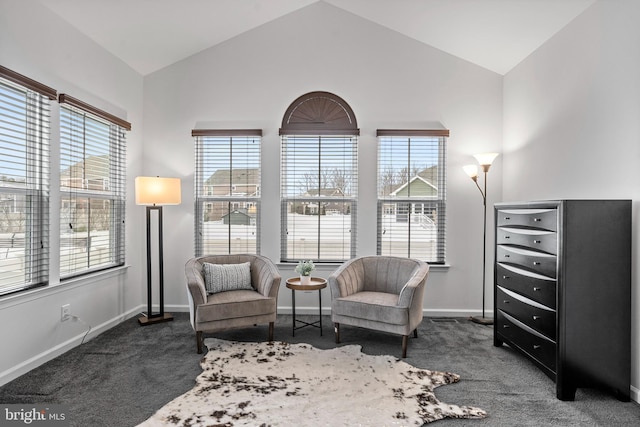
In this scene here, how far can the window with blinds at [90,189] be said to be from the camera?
325cm

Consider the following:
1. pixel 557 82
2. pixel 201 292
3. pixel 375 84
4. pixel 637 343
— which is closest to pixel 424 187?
pixel 375 84

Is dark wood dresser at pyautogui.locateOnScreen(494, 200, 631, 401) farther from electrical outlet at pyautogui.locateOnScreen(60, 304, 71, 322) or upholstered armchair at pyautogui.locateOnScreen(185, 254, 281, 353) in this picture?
electrical outlet at pyautogui.locateOnScreen(60, 304, 71, 322)

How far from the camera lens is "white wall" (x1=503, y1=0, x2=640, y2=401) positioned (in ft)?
8.13

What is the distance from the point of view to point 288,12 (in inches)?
170

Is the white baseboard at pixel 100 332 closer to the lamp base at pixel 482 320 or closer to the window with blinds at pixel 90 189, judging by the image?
the lamp base at pixel 482 320

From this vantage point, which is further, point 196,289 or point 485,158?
point 485,158

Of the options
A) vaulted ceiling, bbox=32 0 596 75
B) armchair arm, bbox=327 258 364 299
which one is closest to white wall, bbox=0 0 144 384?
vaulted ceiling, bbox=32 0 596 75

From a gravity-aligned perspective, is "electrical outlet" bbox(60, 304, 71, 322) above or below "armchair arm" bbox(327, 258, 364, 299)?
below

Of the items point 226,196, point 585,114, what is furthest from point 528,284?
point 226,196

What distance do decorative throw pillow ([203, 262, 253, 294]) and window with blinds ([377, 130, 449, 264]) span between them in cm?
163

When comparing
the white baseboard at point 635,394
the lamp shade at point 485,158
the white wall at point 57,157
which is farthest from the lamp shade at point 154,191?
the white baseboard at point 635,394

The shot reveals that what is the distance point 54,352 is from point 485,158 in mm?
4573

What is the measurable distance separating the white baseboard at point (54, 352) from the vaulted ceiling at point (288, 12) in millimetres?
2861

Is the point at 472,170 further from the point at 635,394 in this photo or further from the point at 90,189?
the point at 90,189
